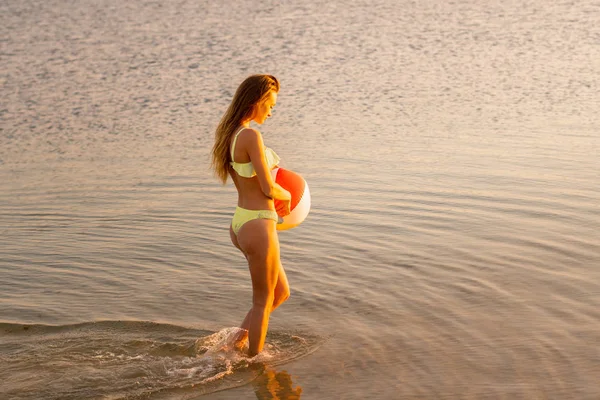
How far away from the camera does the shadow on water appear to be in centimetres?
573

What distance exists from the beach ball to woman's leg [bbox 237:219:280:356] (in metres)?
0.21

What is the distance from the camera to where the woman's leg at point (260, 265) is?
5711 millimetres

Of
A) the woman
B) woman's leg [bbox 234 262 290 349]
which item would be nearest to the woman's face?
the woman

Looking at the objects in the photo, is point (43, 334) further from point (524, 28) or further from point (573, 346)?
Answer: point (524, 28)

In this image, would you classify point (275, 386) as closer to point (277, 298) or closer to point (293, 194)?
point (277, 298)

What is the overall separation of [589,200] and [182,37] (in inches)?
597

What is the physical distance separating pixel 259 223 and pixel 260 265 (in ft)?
0.85

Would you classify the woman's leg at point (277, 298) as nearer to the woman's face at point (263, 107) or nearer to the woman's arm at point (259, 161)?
the woman's arm at point (259, 161)

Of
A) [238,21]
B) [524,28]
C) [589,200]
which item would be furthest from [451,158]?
[238,21]

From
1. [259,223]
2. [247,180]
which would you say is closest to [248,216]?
[259,223]

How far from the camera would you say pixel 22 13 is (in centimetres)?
2880

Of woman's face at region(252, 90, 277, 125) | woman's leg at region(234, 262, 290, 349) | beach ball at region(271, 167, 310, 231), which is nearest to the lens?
woman's face at region(252, 90, 277, 125)

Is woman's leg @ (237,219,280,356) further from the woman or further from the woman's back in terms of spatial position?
the woman's back

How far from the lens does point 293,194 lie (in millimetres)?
6051
